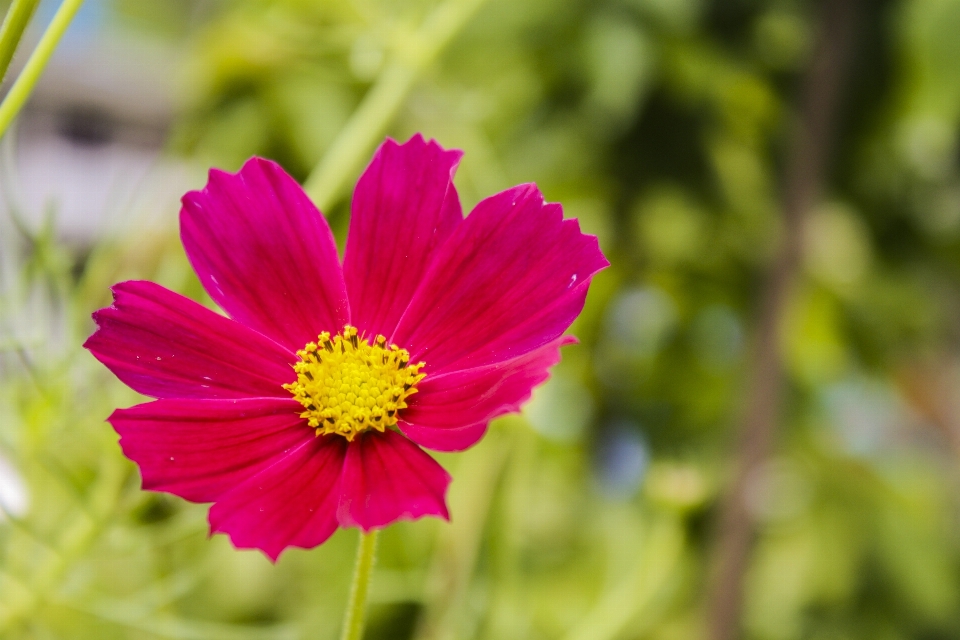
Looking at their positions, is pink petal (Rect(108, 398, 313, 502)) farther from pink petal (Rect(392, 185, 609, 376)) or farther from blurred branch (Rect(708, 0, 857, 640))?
blurred branch (Rect(708, 0, 857, 640))

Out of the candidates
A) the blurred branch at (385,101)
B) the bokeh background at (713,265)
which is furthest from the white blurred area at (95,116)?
the blurred branch at (385,101)

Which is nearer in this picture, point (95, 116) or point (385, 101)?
point (385, 101)

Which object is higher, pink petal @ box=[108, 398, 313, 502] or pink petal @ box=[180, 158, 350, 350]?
pink petal @ box=[180, 158, 350, 350]

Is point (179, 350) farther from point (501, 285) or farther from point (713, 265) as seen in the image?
point (713, 265)

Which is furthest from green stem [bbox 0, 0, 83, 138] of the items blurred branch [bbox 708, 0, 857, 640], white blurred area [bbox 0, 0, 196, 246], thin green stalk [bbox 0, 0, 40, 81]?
white blurred area [bbox 0, 0, 196, 246]

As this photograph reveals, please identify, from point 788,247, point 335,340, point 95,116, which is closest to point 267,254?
point 335,340

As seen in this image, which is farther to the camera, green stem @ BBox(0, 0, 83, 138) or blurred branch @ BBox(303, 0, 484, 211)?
blurred branch @ BBox(303, 0, 484, 211)

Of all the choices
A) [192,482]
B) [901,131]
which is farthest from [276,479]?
[901,131]
